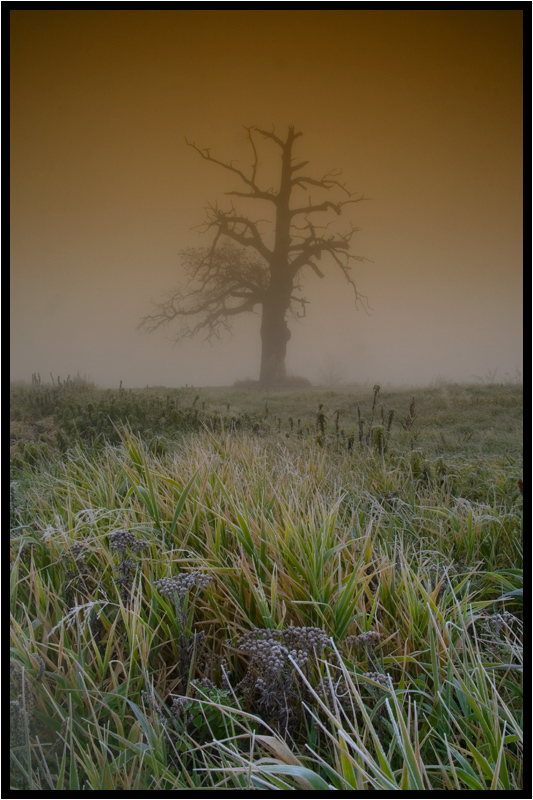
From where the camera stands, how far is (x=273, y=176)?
2.19 meters

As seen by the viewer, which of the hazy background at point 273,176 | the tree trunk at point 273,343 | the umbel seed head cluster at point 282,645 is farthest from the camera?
the tree trunk at point 273,343

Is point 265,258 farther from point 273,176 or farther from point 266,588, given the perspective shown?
point 266,588

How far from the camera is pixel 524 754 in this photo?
133 centimetres

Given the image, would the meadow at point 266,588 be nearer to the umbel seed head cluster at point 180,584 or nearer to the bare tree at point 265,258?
the umbel seed head cluster at point 180,584

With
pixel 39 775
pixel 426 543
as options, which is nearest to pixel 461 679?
pixel 426 543

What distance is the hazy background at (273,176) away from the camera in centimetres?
213

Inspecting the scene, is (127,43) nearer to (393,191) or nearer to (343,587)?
(393,191)

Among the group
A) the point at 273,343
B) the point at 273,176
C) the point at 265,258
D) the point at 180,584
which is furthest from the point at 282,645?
the point at 273,176

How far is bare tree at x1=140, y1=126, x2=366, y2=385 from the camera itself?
86.3 inches

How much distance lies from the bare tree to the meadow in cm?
28

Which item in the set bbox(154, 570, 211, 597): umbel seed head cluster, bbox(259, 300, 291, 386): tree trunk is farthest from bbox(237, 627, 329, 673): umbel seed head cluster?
bbox(259, 300, 291, 386): tree trunk

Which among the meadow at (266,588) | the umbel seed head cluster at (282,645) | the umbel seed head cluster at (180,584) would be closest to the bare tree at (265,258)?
the meadow at (266,588)

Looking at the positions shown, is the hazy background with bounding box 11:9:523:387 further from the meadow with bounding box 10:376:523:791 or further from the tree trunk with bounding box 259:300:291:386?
the meadow with bounding box 10:376:523:791

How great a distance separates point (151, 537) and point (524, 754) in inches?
45.0
